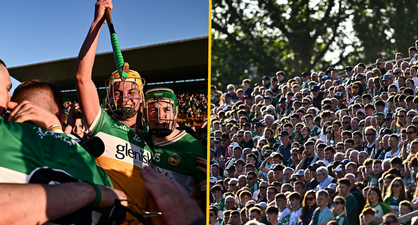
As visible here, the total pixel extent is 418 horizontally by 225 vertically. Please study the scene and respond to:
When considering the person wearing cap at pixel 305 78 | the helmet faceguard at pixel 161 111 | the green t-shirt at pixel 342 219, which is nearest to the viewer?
the helmet faceguard at pixel 161 111

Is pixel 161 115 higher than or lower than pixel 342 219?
higher

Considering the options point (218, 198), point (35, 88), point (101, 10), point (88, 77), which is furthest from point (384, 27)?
point (35, 88)

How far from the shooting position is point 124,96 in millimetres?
1301

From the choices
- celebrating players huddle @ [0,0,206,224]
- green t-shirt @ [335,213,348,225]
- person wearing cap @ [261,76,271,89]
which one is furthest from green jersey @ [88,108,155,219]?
person wearing cap @ [261,76,271,89]

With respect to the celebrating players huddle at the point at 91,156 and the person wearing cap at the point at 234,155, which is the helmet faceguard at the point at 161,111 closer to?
the celebrating players huddle at the point at 91,156

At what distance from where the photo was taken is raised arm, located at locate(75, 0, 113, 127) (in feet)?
3.70

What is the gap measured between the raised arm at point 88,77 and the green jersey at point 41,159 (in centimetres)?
43

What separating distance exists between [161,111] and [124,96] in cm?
16

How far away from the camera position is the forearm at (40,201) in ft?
1.71

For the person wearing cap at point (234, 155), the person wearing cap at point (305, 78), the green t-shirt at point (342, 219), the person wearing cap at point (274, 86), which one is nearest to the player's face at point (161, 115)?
the person wearing cap at point (234, 155)

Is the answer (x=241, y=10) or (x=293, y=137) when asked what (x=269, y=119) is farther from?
(x=241, y=10)

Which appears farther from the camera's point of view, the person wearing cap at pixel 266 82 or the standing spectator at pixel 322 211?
the person wearing cap at pixel 266 82

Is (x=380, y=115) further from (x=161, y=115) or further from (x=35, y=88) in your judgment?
(x=35, y=88)

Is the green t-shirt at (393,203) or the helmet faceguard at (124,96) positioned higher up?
the helmet faceguard at (124,96)
